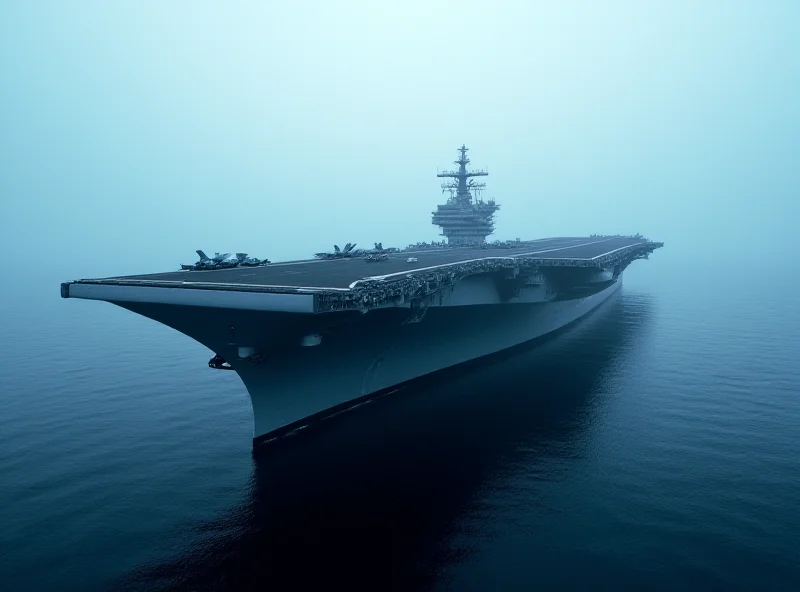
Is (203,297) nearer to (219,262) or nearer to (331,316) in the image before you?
(331,316)

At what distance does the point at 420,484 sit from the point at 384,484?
834mm

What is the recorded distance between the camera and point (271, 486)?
11828 mm

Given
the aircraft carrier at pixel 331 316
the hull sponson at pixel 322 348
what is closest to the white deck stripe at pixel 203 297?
the aircraft carrier at pixel 331 316

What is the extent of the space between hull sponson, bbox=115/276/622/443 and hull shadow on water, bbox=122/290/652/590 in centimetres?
72

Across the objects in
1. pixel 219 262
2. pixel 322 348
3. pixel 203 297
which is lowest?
pixel 322 348

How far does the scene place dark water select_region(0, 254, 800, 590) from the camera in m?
9.02

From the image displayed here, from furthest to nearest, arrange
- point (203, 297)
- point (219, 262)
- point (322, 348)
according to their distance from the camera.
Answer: point (219, 262) < point (322, 348) < point (203, 297)

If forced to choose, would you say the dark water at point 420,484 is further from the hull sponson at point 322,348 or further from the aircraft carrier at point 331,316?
the aircraft carrier at point 331,316

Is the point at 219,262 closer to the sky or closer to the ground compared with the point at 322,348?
closer to the sky

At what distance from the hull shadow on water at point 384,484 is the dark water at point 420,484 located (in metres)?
0.05

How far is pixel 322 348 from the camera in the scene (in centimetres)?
1384

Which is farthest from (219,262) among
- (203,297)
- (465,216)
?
(465,216)

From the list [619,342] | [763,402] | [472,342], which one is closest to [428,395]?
[472,342]

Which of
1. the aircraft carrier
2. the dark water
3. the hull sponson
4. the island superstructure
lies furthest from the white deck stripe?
the island superstructure
